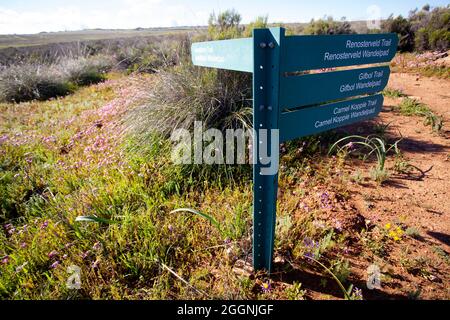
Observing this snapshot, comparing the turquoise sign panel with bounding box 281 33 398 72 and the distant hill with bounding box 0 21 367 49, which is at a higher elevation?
the distant hill with bounding box 0 21 367 49

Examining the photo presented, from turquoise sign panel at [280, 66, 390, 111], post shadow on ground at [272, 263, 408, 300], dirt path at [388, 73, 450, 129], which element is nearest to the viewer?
turquoise sign panel at [280, 66, 390, 111]

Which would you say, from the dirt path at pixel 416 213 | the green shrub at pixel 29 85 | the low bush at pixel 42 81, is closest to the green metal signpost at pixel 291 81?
the dirt path at pixel 416 213

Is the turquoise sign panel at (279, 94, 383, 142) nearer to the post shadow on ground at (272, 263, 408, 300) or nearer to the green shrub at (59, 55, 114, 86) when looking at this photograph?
the post shadow on ground at (272, 263, 408, 300)

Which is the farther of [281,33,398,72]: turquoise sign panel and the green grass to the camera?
the green grass

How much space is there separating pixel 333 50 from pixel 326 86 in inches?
8.5

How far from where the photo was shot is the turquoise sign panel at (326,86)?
146 centimetres

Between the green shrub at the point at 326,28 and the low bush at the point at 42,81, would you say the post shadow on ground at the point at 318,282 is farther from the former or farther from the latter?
the green shrub at the point at 326,28

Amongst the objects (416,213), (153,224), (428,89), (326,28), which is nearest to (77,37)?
(326,28)

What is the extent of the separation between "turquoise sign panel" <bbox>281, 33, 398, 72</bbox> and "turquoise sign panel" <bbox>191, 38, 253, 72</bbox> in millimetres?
195

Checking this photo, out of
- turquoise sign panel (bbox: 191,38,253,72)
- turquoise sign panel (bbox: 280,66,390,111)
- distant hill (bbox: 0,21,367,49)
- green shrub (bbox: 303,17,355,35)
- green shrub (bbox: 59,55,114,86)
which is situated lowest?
turquoise sign panel (bbox: 280,66,390,111)

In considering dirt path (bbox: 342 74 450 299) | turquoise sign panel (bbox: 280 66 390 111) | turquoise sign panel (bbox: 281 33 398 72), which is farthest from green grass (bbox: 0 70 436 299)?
turquoise sign panel (bbox: 281 33 398 72)

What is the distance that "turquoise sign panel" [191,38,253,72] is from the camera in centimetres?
138
